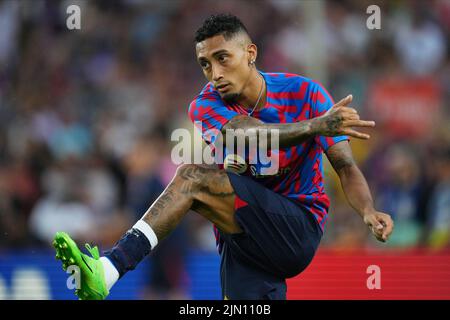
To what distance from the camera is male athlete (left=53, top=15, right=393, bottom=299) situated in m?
5.26

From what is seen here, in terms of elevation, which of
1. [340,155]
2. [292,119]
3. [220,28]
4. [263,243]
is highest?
[220,28]

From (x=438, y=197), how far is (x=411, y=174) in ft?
1.31

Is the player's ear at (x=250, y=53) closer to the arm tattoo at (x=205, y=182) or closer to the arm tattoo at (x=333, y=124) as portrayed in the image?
the arm tattoo at (x=205, y=182)

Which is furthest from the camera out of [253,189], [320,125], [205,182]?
[253,189]

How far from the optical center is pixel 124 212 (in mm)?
10672

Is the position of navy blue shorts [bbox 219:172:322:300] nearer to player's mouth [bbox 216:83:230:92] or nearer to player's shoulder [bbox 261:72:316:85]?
player's mouth [bbox 216:83:230:92]

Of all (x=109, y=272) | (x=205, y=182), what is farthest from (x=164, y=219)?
(x=109, y=272)

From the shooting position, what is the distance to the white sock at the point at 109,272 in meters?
5.07

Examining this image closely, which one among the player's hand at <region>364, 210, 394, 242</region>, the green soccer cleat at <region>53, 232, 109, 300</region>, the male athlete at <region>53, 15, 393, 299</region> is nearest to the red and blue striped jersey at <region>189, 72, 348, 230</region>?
the male athlete at <region>53, 15, 393, 299</region>

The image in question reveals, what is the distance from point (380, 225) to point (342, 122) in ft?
2.18

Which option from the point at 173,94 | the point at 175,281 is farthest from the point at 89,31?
the point at 175,281

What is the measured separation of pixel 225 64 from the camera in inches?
219

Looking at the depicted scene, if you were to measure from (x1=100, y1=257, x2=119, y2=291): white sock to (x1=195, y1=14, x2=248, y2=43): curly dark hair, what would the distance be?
1.47m

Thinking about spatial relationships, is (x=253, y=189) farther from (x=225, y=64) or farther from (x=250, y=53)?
(x=250, y=53)
